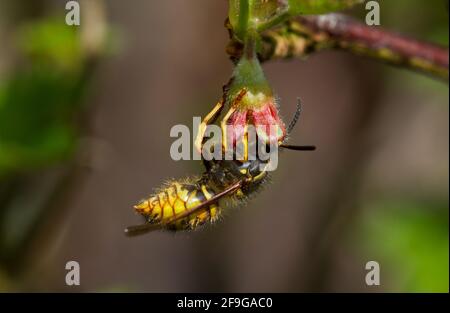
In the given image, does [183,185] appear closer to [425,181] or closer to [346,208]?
[346,208]

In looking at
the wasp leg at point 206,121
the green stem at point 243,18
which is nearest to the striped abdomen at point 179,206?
the wasp leg at point 206,121

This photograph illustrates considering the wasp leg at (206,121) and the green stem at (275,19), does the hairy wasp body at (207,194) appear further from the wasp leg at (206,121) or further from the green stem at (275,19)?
the green stem at (275,19)

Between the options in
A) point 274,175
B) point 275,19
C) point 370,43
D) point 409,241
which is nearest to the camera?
point 275,19

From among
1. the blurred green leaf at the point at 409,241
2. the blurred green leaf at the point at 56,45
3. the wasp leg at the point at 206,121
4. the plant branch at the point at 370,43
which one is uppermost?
the blurred green leaf at the point at 56,45

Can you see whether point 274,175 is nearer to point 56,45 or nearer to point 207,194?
point 56,45

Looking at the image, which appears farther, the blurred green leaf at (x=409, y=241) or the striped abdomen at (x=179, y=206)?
the blurred green leaf at (x=409, y=241)

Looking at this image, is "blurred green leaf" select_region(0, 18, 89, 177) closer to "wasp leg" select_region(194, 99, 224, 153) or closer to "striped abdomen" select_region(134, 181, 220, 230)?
"striped abdomen" select_region(134, 181, 220, 230)

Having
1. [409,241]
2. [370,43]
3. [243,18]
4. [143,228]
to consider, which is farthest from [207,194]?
[409,241]
